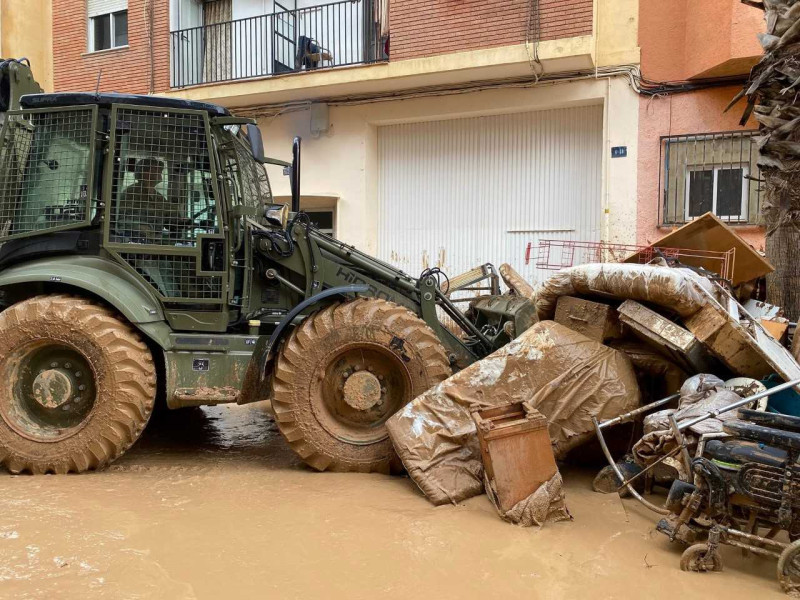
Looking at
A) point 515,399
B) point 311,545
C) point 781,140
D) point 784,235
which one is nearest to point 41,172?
point 311,545

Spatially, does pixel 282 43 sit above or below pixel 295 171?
above

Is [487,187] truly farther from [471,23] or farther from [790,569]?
[790,569]

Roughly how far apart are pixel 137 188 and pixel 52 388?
160 centimetres

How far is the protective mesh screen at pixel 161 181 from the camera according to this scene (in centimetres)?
475

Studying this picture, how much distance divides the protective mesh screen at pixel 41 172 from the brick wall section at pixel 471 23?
6556 millimetres

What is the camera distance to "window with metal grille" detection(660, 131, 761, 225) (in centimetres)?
871

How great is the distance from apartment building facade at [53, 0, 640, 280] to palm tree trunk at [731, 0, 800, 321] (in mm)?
3601

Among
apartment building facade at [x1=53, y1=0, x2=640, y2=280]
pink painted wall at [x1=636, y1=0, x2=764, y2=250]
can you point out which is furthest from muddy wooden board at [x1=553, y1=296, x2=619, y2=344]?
apartment building facade at [x1=53, y1=0, x2=640, y2=280]

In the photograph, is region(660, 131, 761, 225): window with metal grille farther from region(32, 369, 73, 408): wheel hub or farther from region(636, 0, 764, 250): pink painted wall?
region(32, 369, 73, 408): wheel hub

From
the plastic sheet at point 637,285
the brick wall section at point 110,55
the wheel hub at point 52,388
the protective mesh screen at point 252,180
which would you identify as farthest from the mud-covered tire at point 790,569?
the brick wall section at point 110,55

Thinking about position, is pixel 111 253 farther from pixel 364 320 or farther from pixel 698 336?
pixel 698 336

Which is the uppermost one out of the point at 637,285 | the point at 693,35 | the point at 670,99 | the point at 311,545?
the point at 693,35

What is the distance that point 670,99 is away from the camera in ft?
29.6

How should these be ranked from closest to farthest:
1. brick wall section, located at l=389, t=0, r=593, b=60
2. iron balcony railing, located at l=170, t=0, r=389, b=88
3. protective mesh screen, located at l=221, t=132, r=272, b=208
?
protective mesh screen, located at l=221, t=132, r=272, b=208 < brick wall section, located at l=389, t=0, r=593, b=60 < iron balcony railing, located at l=170, t=0, r=389, b=88
